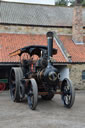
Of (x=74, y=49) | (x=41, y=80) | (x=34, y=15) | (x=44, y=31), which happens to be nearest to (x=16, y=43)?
(x=44, y=31)

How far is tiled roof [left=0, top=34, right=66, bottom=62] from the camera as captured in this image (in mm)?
12000

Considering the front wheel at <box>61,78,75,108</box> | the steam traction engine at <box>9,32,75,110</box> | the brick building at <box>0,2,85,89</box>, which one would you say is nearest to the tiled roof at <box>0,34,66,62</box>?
the brick building at <box>0,2,85,89</box>

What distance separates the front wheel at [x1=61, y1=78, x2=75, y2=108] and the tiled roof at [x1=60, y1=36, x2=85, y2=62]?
18.5 ft

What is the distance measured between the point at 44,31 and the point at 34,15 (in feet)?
7.45

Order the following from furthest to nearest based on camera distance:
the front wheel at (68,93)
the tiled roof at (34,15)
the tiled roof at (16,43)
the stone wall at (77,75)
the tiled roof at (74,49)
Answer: the tiled roof at (34,15), the tiled roof at (74,49), the stone wall at (77,75), the tiled roof at (16,43), the front wheel at (68,93)

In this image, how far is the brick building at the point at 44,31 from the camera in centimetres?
1284

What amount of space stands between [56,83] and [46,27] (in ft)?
33.0

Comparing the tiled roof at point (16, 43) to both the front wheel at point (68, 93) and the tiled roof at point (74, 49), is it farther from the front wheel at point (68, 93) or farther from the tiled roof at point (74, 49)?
the front wheel at point (68, 93)

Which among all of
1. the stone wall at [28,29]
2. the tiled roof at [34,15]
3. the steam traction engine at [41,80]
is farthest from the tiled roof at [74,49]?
the steam traction engine at [41,80]

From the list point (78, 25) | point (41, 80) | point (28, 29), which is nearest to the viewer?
point (41, 80)

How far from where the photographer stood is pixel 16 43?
44.3 feet

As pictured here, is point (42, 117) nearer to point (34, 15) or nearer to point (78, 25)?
point (78, 25)

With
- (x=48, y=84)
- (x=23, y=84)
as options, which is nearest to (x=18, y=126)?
(x=48, y=84)

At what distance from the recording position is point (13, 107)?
722cm
